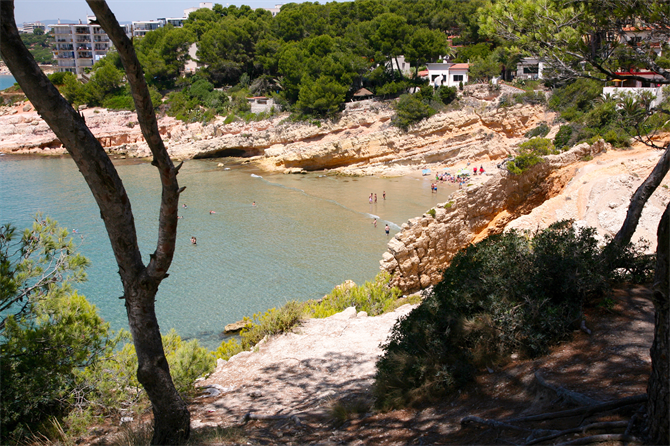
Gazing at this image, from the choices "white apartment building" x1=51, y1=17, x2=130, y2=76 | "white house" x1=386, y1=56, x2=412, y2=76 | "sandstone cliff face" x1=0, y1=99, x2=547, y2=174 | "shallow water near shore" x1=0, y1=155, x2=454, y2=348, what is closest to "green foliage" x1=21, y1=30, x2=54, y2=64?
"white apartment building" x1=51, y1=17, x2=130, y2=76

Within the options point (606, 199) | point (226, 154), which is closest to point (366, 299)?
point (606, 199)

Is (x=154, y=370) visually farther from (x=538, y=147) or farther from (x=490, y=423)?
(x=538, y=147)

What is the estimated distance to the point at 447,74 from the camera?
135 feet

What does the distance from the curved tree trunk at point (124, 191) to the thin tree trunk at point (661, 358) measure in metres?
3.55

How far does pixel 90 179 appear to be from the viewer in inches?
150

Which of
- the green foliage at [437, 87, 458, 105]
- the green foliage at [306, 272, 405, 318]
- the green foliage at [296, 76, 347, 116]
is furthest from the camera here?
the green foliage at [296, 76, 347, 116]

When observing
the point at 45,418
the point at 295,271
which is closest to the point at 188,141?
the point at 295,271

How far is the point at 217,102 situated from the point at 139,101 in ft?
160

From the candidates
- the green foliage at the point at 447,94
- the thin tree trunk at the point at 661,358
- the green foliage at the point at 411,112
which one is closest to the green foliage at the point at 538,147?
the thin tree trunk at the point at 661,358

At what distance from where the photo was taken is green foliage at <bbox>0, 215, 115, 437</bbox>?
16.9ft

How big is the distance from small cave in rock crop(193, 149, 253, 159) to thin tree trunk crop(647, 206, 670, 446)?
43.9 metres

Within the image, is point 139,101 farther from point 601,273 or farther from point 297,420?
point 601,273

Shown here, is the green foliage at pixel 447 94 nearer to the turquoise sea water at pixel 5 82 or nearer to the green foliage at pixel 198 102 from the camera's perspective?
the green foliage at pixel 198 102

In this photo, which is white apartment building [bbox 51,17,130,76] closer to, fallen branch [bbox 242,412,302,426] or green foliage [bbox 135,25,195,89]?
green foliage [bbox 135,25,195,89]
